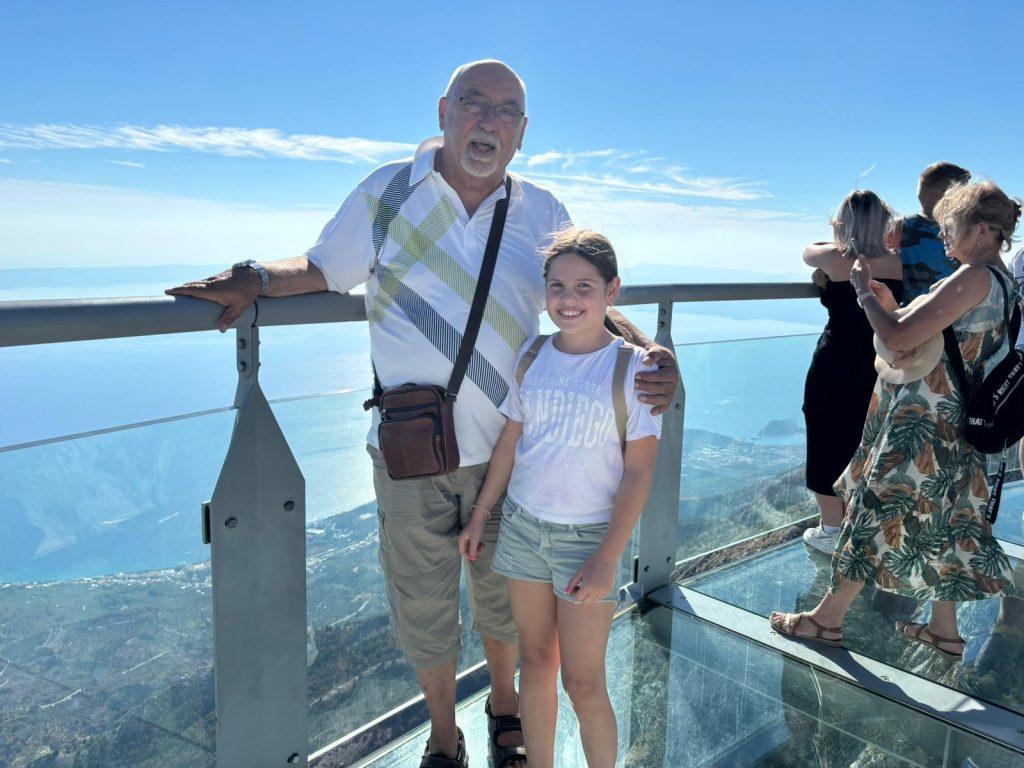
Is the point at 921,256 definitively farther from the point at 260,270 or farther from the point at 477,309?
the point at 260,270

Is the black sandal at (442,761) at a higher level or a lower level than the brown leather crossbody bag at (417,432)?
lower

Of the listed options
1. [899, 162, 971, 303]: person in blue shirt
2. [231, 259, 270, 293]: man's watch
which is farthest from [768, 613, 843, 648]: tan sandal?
[231, 259, 270, 293]: man's watch

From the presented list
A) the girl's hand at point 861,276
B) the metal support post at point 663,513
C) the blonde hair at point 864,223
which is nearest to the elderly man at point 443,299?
the metal support post at point 663,513

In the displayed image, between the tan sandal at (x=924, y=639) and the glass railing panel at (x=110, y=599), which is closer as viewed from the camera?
the glass railing panel at (x=110, y=599)

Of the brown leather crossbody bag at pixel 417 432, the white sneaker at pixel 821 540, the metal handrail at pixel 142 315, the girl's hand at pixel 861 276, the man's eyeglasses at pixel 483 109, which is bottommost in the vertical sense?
the white sneaker at pixel 821 540

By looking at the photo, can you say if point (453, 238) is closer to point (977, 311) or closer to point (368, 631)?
point (368, 631)

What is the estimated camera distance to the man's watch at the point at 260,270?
1.85 metres

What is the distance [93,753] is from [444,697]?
929 millimetres

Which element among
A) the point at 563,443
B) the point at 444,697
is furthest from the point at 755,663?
the point at 563,443

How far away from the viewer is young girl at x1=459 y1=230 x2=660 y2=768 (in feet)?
6.70

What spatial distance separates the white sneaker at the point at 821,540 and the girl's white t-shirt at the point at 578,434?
2380mm

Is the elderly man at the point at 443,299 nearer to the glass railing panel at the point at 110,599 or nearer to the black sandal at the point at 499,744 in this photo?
the black sandal at the point at 499,744

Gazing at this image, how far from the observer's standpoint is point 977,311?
2.85 metres

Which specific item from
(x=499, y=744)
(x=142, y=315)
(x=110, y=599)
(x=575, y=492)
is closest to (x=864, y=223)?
(x=575, y=492)
